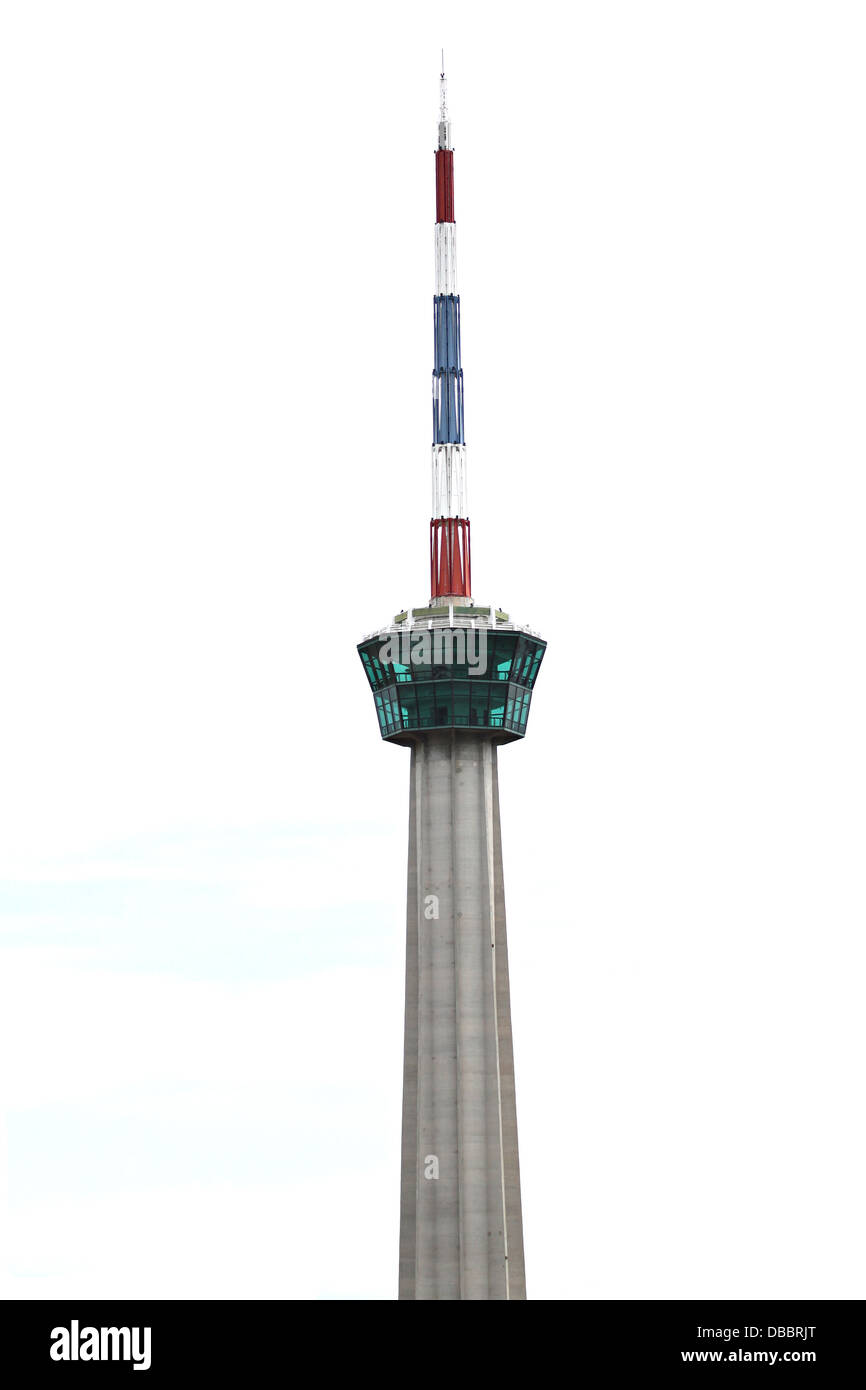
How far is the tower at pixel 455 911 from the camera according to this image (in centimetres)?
13738

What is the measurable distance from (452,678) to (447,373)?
22.9 m

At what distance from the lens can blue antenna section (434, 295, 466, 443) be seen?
484ft

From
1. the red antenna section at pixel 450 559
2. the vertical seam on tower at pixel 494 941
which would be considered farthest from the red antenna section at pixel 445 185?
the vertical seam on tower at pixel 494 941

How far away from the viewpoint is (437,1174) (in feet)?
452

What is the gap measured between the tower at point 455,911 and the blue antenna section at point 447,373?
0.16 meters

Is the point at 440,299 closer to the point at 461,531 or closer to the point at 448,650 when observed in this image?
the point at 461,531

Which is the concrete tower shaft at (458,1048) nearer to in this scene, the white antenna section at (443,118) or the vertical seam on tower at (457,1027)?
the vertical seam on tower at (457,1027)

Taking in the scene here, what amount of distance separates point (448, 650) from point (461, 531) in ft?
32.6

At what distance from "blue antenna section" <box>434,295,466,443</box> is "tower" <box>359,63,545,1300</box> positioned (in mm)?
160

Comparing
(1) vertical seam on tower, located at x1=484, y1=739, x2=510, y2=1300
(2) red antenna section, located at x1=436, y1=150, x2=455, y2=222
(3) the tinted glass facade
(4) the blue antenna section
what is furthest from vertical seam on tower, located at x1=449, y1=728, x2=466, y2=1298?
(2) red antenna section, located at x1=436, y1=150, x2=455, y2=222

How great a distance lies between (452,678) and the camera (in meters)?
142

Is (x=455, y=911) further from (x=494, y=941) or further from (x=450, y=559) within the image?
(x=450, y=559)

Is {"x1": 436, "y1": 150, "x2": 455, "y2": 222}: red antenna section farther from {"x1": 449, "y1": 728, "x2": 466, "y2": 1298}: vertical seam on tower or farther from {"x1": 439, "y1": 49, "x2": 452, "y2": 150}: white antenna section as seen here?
{"x1": 449, "y1": 728, "x2": 466, "y2": 1298}: vertical seam on tower

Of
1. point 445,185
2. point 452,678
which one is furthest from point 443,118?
point 452,678
